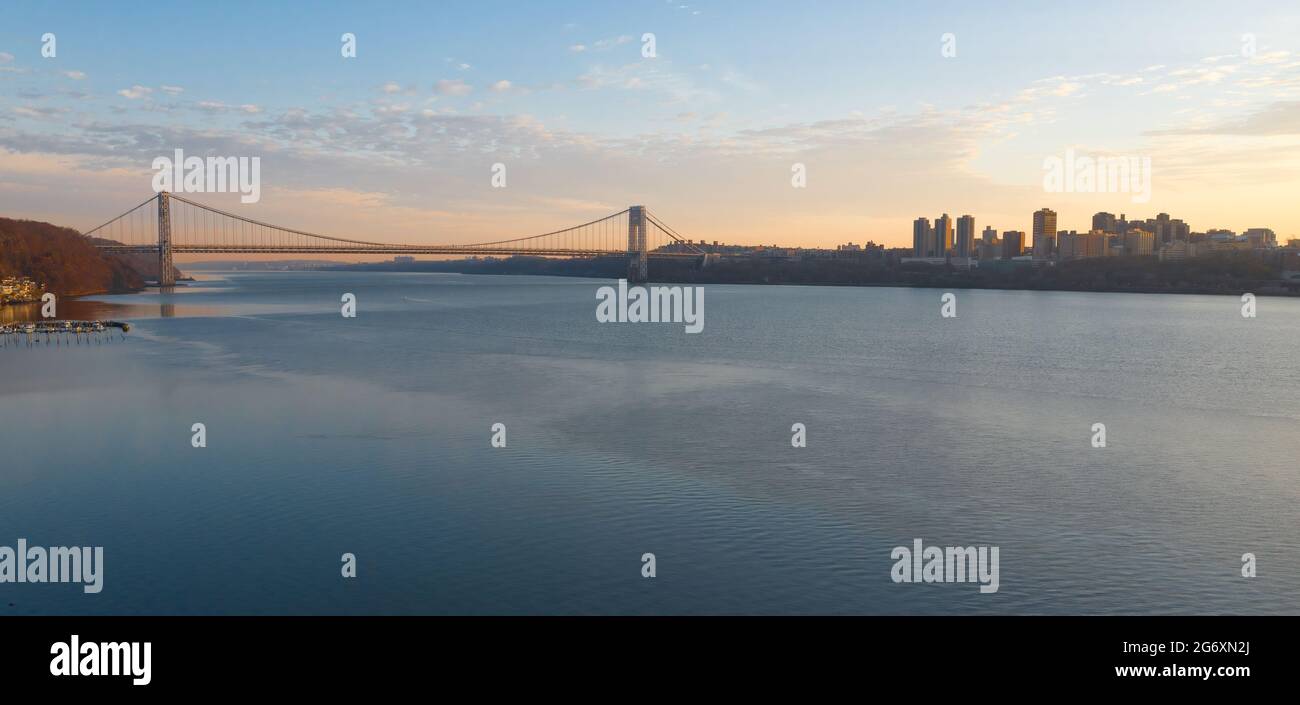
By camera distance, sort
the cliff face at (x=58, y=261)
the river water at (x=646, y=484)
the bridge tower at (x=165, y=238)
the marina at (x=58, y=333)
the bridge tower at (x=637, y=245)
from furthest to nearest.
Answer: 1. the bridge tower at (x=637, y=245)
2. the bridge tower at (x=165, y=238)
3. the cliff face at (x=58, y=261)
4. the marina at (x=58, y=333)
5. the river water at (x=646, y=484)

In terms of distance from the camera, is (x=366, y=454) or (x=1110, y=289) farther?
(x=1110, y=289)

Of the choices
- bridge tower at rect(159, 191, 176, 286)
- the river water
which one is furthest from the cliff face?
the river water

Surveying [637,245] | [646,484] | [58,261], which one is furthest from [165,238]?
[646,484]

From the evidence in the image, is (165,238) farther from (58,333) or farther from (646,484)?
(646,484)

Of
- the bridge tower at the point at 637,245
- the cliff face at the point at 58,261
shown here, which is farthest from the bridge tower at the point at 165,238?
the bridge tower at the point at 637,245

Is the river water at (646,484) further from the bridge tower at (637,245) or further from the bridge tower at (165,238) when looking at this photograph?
the bridge tower at (637,245)
